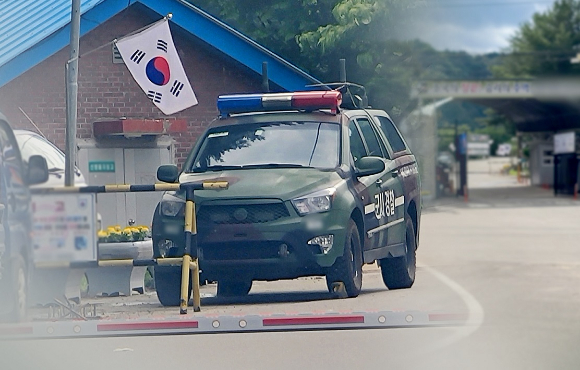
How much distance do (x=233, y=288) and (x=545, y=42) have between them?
2.82 metres

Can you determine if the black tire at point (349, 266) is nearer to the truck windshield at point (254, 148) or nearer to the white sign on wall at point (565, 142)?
the truck windshield at point (254, 148)

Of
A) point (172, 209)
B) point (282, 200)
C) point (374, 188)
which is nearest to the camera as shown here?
point (172, 209)

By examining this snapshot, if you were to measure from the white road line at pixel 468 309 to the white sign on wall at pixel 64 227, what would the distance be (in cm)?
244

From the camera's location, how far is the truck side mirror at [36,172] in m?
5.44

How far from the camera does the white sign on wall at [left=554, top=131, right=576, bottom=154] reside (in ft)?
27.9

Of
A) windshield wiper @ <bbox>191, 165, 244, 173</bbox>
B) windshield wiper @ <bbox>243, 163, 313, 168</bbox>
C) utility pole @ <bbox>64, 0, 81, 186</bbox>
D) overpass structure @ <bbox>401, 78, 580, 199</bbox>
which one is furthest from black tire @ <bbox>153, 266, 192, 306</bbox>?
overpass structure @ <bbox>401, 78, 580, 199</bbox>

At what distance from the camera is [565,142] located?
349 inches

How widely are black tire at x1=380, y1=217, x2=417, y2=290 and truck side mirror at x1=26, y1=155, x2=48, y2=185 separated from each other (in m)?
2.90

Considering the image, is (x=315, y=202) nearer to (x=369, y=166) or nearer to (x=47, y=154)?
(x=369, y=166)

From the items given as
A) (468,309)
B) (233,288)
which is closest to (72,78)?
(233,288)

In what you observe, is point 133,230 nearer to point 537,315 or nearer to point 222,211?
point 222,211

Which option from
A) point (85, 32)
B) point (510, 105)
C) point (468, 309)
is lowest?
point (468, 309)

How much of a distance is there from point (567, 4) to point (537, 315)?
388 cm

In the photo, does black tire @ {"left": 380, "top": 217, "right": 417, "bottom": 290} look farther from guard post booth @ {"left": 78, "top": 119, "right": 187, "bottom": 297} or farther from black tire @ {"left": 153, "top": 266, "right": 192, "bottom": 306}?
guard post booth @ {"left": 78, "top": 119, "right": 187, "bottom": 297}
